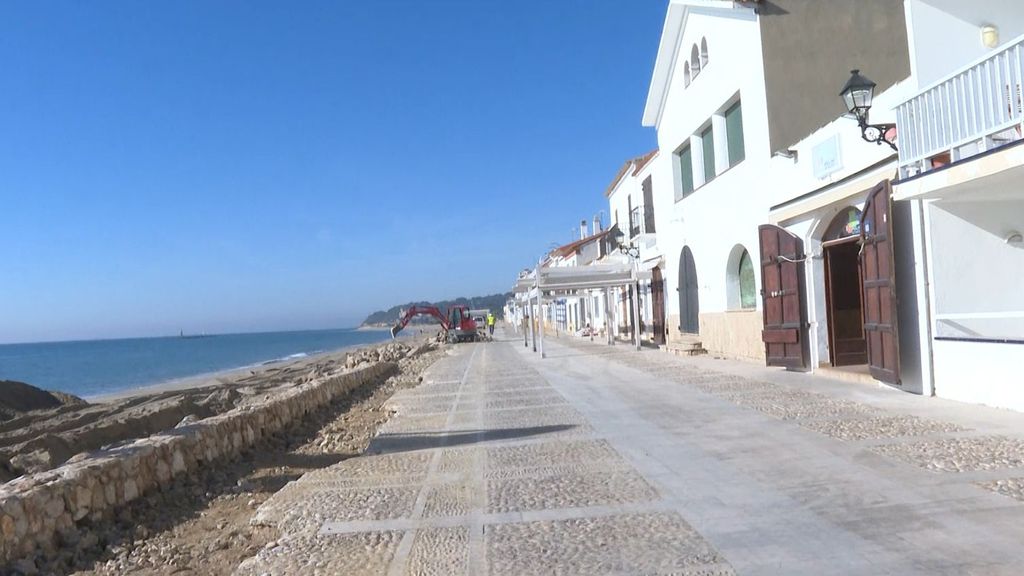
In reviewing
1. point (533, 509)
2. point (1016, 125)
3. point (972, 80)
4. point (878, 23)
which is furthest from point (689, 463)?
point (878, 23)

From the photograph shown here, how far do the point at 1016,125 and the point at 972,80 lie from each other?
1.03 meters

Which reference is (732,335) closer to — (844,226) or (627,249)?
(844,226)

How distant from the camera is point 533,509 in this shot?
5758 mm

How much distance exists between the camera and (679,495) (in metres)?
5.96

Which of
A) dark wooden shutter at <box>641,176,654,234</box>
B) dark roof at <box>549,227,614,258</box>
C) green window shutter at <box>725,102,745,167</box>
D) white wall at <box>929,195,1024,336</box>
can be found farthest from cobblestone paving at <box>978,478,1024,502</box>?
dark roof at <box>549,227,614,258</box>

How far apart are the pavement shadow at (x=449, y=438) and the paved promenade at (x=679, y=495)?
1.6 inches

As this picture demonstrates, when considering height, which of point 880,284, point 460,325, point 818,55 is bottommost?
point 460,325

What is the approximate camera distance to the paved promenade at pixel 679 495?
4.54 meters

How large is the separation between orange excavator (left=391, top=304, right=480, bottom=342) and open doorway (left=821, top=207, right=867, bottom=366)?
33358 mm

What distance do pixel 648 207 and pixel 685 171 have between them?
262 inches

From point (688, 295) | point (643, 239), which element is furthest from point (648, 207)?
point (688, 295)

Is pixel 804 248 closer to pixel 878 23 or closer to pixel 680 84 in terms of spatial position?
pixel 878 23

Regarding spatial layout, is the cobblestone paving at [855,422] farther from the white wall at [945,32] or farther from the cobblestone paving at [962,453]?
the white wall at [945,32]

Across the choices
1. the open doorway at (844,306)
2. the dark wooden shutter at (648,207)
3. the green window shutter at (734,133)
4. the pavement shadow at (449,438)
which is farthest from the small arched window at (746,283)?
the dark wooden shutter at (648,207)
